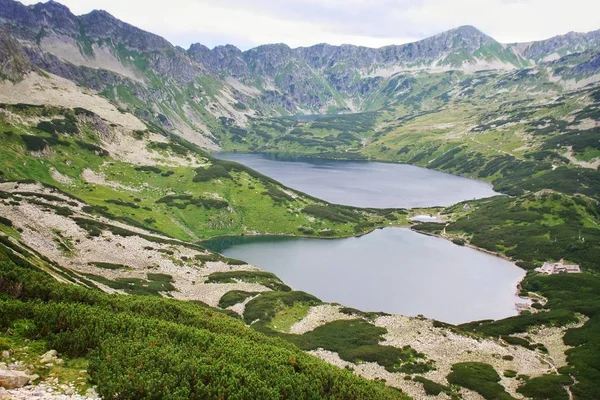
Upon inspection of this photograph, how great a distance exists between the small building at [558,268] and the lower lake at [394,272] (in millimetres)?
7002

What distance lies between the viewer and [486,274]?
12644 cm

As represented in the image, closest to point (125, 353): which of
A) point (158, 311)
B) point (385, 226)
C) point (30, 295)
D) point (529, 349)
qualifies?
point (30, 295)

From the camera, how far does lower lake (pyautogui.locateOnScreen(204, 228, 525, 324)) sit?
326ft

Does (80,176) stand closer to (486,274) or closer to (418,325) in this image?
(418,325)

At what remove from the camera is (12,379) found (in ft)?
58.1

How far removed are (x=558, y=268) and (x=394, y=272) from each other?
158 feet

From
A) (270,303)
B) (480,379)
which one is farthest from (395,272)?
(480,379)

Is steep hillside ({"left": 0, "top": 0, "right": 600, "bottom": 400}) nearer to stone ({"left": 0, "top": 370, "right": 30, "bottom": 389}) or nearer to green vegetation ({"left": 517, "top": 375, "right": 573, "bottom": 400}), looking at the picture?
green vegetation ({"left": 517, "top": 375, "right": 573, "bottom": 400})

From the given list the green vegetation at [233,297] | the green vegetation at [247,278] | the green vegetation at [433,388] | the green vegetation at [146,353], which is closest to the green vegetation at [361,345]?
the green vegetation at [433,388]

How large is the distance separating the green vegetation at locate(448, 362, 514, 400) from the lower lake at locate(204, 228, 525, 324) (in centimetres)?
3717

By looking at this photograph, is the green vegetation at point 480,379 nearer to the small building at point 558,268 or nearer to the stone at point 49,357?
the stone at point 49,357

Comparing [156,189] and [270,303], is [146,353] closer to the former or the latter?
[270,303]

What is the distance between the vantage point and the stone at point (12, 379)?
57.6 feet

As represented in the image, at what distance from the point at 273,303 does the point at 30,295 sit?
53.5 m
